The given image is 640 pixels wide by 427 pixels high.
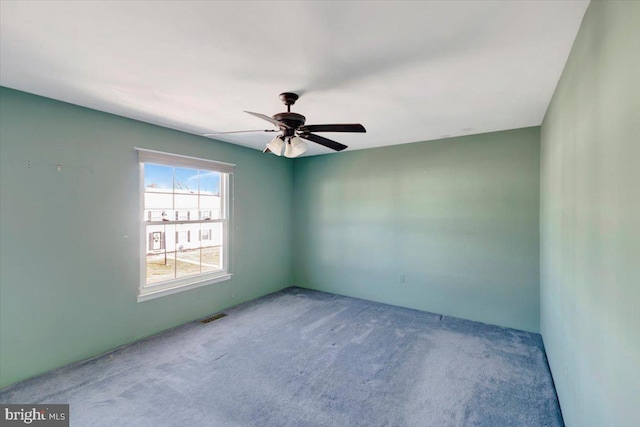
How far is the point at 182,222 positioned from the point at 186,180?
0.58m

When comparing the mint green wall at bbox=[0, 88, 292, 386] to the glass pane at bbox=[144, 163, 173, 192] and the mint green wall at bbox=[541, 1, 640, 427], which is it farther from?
the mint green wall at bbox=[541, 1, 640, 427]

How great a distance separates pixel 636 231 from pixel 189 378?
3.12 metres

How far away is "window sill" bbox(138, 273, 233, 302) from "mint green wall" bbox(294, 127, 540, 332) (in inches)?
68.9

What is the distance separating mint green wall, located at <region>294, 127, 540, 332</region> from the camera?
3.57 meters

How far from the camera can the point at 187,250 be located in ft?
12.8

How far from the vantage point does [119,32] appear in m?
1.65

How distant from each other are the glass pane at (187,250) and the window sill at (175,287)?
0.14m

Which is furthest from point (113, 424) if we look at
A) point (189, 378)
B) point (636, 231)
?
point (636, 231)

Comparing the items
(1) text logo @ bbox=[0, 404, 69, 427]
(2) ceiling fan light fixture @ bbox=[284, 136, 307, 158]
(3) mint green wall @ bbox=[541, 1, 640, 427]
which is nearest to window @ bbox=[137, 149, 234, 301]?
(1) text logo @ bbox=[0, 404, 69, 427]

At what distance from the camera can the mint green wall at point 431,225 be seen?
357cm

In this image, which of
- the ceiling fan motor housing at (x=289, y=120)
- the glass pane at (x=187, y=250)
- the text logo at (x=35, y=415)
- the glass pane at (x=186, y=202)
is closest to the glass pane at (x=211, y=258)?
the glass pane at (x=187, y=250)

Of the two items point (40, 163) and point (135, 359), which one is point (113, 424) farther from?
point (40, 163)

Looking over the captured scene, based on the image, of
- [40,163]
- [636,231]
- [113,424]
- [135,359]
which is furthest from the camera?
[135,359]

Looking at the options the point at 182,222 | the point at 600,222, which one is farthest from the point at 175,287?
the point at 600,222
